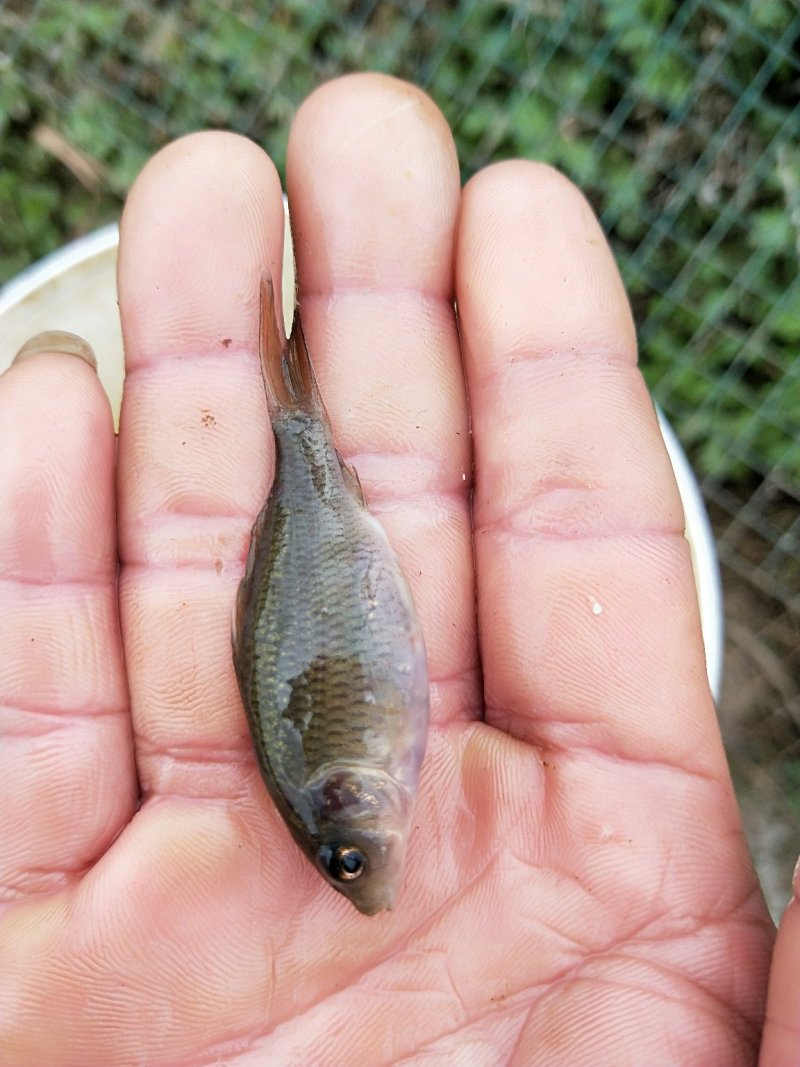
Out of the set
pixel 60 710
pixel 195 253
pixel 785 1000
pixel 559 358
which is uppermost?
pixel 559 358

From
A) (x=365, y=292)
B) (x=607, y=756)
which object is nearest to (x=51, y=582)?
(x=365, y=292)

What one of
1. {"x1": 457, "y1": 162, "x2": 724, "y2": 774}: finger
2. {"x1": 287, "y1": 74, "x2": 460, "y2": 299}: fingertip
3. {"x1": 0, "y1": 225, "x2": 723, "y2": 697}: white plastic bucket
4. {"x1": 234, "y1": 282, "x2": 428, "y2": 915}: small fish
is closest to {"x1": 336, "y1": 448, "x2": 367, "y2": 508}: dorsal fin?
{"x1": 234, "y1": 282, "x2": 428, "y2": 915}: small fish

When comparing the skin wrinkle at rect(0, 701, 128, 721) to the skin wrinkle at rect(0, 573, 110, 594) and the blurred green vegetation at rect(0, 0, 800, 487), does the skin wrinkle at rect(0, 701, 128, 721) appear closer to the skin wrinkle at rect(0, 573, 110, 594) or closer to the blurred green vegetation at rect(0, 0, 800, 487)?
the skin wrinkle at rect(0, 573, 110, 594)

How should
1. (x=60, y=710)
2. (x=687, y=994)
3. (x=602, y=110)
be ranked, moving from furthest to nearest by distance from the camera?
(x=602, y=110) < (x=60, y=710) < (x=687, y=994)

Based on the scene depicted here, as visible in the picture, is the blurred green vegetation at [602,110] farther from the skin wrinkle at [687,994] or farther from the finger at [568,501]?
the skin wrinkle at [687,994]

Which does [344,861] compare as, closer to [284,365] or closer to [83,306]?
[284,365]

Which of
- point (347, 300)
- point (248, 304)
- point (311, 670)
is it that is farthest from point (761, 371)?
point (311, 670)

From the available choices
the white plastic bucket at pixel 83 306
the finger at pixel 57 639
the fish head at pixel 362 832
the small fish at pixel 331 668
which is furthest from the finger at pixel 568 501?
the finger at pixel 57 639

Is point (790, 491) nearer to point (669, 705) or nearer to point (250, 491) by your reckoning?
point (669, 705)
